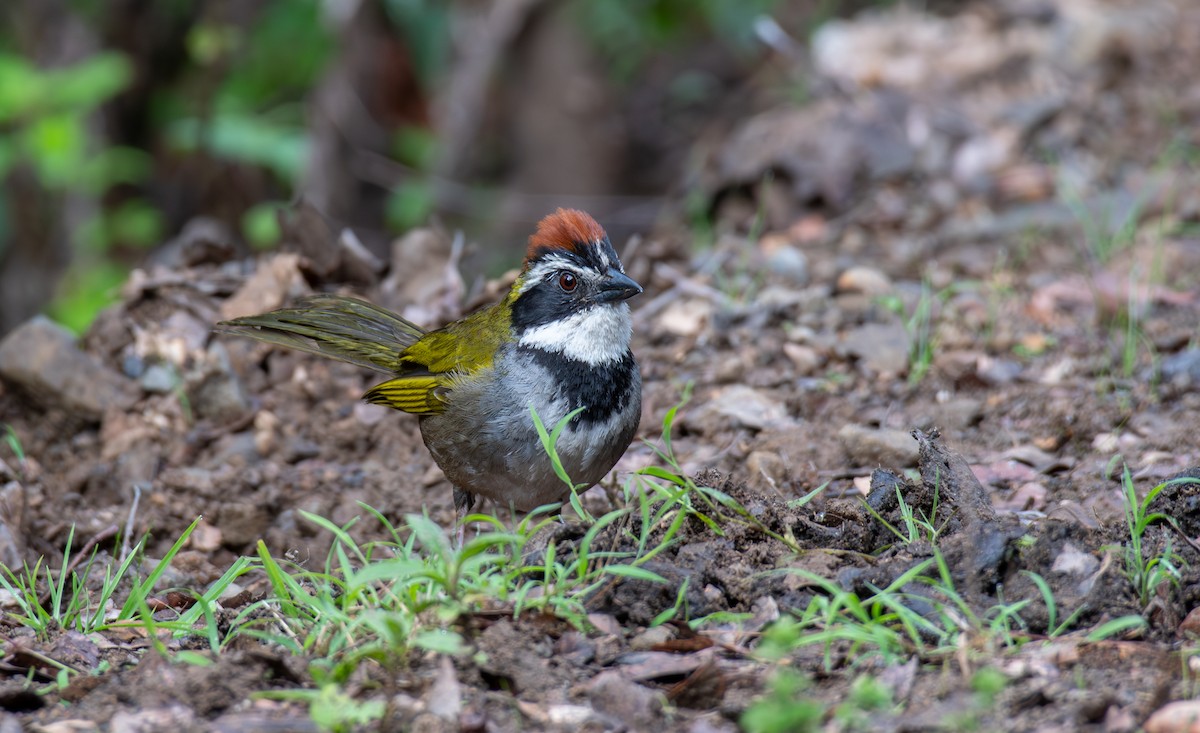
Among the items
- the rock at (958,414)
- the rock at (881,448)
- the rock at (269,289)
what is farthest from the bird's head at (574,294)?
the rock at (269,289)

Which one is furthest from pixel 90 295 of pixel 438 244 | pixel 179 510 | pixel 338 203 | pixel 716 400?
pixel 716 400

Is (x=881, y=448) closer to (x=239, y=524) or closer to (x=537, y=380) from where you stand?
(x=537, y=380)

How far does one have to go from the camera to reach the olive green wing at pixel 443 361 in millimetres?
4586

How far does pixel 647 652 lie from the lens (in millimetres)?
3123

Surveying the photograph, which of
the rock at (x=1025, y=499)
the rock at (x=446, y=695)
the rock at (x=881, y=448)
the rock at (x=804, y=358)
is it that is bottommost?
the rock at (x=1025, y=499)

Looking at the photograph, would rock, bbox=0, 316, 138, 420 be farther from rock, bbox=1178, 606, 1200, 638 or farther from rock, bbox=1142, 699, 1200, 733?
rock, bbox=1142, 699, 1200, 733

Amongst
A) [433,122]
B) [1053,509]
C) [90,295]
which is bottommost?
[1053,509]

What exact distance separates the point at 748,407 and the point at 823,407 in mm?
326

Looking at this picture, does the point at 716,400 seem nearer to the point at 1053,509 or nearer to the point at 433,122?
the point at 1053,509

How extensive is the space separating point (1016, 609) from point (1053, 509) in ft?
3.82

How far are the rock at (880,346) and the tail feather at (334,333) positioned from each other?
76.3 inches

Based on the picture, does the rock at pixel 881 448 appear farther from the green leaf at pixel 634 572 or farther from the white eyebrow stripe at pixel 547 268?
the green leaf at pixel 634 572

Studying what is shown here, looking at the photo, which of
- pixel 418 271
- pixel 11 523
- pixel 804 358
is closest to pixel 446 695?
pixel 11 523

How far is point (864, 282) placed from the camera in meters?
6.32
